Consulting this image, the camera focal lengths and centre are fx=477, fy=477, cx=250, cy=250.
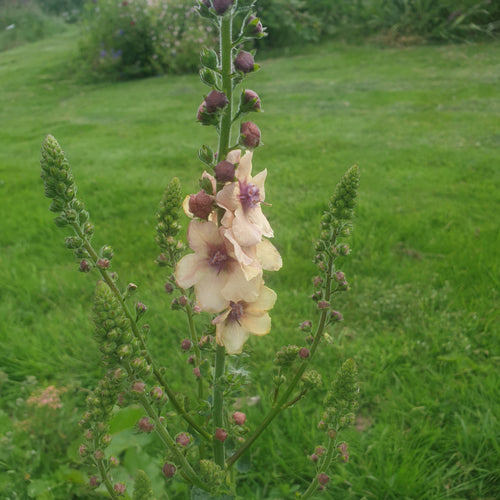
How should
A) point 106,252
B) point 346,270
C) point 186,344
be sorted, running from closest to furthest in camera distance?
point 106,252 < point 186,344 < point 346,270

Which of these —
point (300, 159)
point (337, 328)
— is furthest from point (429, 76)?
point (337, 328)

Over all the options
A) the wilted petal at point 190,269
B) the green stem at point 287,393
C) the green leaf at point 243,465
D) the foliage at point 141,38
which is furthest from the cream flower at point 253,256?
the foliage at point 141,38

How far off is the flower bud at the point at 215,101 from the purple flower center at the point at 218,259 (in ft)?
1.13

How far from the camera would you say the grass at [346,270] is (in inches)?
96.1

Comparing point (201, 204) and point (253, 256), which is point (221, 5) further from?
point (253, 256)

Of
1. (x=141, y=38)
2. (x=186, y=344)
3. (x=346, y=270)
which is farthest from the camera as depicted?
(x=141, y=38)

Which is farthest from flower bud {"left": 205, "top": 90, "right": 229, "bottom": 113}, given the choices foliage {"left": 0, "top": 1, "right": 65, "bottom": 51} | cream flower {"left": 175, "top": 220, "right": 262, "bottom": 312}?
foliage {"left": 0, "top": 1, "right": 65, "bottom": 51}

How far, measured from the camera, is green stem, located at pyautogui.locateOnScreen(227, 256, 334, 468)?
1534 millimetres

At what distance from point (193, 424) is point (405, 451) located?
1398 mm

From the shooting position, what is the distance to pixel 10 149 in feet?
24.8

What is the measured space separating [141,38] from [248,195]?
42.9 feet

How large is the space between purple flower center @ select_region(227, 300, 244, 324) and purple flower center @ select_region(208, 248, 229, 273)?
0.12 m

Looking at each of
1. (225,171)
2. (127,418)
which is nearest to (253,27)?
(225,171)

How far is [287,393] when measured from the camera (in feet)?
5.03
